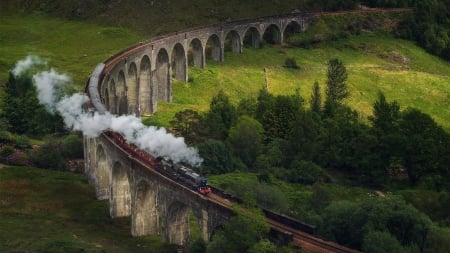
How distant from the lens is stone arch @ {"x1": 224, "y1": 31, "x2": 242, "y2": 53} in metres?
156

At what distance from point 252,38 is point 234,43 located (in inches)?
265

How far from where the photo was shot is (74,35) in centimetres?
16175

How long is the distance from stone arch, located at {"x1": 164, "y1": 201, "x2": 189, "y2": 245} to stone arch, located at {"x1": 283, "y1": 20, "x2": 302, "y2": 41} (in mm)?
101251

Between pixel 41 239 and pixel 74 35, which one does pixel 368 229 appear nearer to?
pixel 41 239

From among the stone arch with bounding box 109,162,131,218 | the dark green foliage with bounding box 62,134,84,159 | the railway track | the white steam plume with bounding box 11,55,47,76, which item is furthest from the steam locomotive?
the white steam plume with bounding box 11,55,47,76

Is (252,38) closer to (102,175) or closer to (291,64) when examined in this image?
(291,64)

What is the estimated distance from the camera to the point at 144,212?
75125mm

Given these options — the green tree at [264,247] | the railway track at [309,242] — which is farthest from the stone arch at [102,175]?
the green tree at [264,247]

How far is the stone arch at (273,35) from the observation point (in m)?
164

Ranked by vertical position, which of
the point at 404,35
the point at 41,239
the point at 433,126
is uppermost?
the point at 404,35

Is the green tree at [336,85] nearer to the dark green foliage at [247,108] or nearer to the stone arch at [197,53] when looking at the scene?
the dark green foliage at [247,108]

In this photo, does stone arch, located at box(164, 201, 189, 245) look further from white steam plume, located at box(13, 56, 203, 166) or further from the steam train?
white steam plume, located at box(13, 56, 203, 166)

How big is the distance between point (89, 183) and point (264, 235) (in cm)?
3961

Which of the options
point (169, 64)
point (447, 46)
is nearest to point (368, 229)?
point (169, 64)
